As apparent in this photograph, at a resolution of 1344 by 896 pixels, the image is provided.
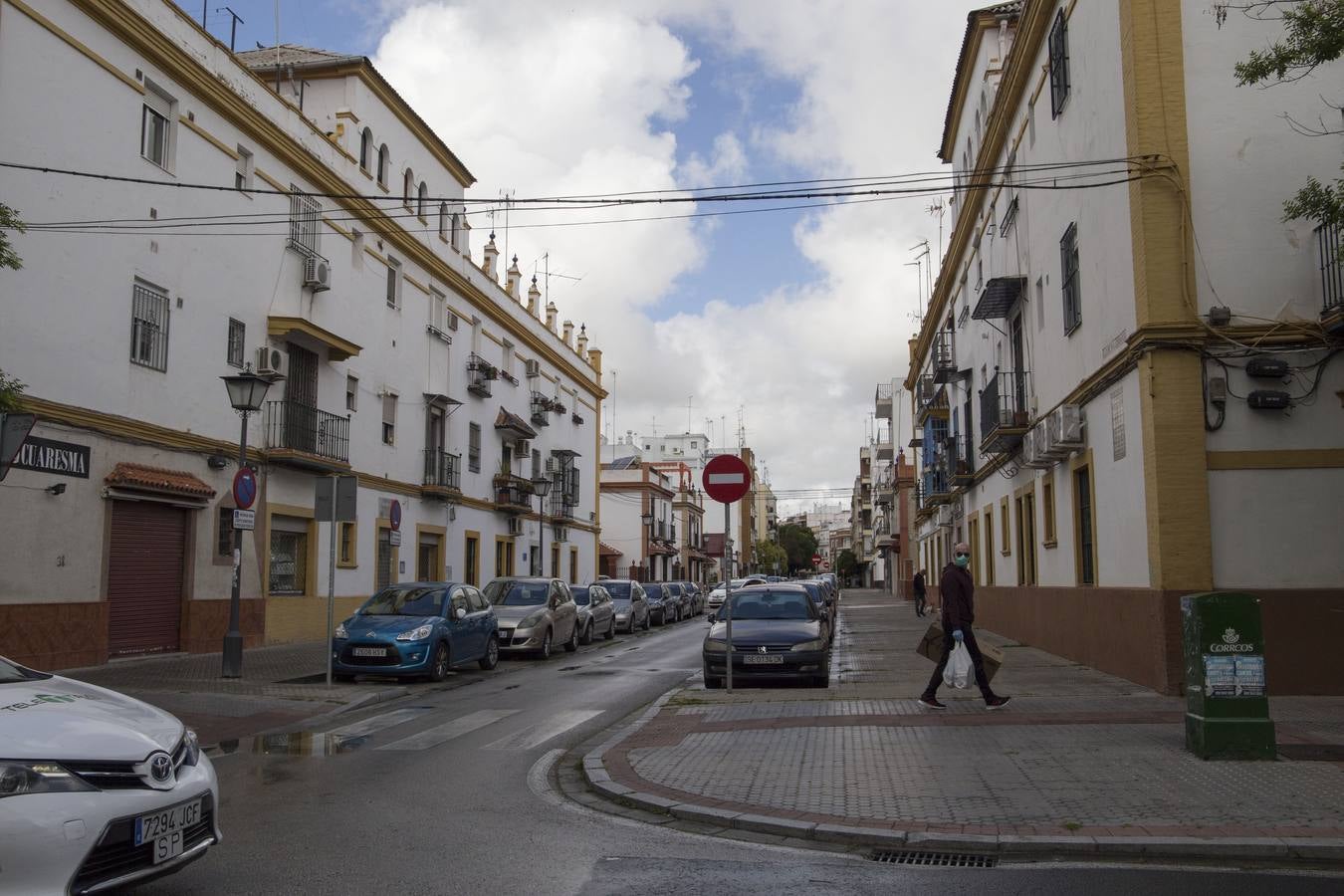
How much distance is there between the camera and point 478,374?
119 feet

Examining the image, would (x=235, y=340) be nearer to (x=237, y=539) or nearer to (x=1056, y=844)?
(x=237, y=539)

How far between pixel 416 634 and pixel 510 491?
22.8m

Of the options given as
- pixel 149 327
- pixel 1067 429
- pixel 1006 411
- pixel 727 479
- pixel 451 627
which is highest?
pixel 149 327

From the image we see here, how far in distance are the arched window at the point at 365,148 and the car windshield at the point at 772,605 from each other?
701 inches

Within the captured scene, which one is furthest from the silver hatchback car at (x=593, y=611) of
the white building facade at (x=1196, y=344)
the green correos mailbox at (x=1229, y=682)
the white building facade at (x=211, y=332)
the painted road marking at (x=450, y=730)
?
the green correos mailbox at (x=1229, y=682)

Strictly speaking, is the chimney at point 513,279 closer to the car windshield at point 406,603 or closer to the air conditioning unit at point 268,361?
the air conditioning unit at point 268,361

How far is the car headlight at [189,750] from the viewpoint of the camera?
17.4 ft

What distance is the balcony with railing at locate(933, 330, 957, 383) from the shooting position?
33.5 metres

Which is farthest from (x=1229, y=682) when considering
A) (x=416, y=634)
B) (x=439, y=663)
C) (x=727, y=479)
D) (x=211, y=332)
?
(x=211, y=332)

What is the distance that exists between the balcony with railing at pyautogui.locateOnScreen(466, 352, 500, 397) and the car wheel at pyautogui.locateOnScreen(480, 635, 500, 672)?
1814 cm

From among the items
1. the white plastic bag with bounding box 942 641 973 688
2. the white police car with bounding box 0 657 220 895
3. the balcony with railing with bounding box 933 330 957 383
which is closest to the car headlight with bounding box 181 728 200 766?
the white police car with bounding box 0 657 220 895

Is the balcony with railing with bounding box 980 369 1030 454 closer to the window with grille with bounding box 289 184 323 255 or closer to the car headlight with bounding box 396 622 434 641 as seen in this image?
the car headlight with bounding box 396 622 434 641

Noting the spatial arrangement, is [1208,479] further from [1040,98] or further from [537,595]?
[537,595]

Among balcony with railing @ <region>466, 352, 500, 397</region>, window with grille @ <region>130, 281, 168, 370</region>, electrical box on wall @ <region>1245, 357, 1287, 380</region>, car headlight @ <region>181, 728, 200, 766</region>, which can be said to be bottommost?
car headlight @ <region>181, 728, 200, 766</region>
